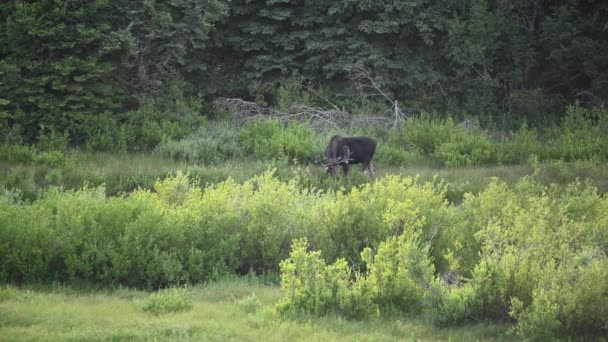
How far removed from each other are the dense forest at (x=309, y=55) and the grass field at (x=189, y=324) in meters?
14.0

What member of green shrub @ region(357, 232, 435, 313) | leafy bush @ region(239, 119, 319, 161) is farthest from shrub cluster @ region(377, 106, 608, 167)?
green shrub @ region(357, 232, 435, 313)

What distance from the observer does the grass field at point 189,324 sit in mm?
7156

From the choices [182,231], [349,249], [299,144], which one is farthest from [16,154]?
[349,249]

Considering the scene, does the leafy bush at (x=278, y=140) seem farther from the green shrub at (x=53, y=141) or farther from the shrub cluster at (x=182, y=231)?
the shrub cluster at (x=182, y=231)

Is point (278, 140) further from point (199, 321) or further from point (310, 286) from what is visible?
point (199, 321)

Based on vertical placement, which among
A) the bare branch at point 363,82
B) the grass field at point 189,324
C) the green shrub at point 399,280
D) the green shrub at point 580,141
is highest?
the bare branch at point 363,82

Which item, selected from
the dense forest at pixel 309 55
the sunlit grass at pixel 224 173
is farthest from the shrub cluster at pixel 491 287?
the dense forest at pixel 309 55

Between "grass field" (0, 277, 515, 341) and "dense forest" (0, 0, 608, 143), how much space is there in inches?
553

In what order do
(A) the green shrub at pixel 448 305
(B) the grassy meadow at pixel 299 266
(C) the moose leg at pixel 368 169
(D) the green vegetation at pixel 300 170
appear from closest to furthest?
1. (B) the grassy meadow at pixel 299 266
2. (A) the green shrub at pixel 448 305
3. (D) the green vegetation at pixel 300 170
4. (C) the moose leg at pixel 368 169

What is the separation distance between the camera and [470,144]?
69.2 ft

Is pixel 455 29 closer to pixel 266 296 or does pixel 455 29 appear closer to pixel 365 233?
pixel 365 233

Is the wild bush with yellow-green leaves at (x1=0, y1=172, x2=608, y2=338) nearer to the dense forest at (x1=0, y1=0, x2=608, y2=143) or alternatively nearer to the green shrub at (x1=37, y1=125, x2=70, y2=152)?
the green shrub at (x1=37, y1=125, x2=70, y2=152)

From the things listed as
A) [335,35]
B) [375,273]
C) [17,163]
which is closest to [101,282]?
[375,273]

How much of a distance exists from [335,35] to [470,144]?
27.6 feet
